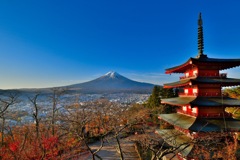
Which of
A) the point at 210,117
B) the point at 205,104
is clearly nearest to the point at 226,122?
the point at 210,117

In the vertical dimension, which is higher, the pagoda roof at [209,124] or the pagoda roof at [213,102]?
the pagoda roof at [213,102]

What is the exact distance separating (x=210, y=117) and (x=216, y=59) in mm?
3089

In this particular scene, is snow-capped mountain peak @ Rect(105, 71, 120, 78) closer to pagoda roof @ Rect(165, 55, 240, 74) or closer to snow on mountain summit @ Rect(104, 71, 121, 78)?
snow on mountain summit @ Rect(104, 71, 121, 78)

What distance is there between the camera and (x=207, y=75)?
9844 mm

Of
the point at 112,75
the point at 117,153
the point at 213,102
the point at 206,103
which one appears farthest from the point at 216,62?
the point at 112,75

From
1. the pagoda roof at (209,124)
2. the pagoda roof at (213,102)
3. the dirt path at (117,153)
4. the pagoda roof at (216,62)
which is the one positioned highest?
the pagoda roof at (216,62)

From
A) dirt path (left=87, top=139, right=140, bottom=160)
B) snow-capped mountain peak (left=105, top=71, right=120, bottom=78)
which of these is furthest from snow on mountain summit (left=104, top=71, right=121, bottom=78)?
dirt path (left=87, top=139, right=140, bottom=160)

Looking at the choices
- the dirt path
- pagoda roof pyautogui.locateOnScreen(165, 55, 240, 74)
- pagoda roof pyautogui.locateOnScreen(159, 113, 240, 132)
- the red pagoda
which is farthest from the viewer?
the dirt path

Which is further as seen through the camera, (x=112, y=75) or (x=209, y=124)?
(x=112, y=75)

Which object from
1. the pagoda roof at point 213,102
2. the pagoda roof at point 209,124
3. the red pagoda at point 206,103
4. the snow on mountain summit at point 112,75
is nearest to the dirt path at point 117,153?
the red pagoda at point 206,103

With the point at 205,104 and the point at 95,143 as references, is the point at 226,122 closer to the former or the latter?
the point at 205,104

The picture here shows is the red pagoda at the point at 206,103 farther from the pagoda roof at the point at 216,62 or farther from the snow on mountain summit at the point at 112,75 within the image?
the snow on mountain summit at the point at 112,75

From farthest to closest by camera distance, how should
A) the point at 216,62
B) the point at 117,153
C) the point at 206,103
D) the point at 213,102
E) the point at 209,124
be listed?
1. the point at 117,153
2. the point at 216,62
3. the point at 213,102
4. the point at 206,103
5. the point at 209,124

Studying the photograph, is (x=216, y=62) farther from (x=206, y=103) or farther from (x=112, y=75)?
(x=112, y=75)
